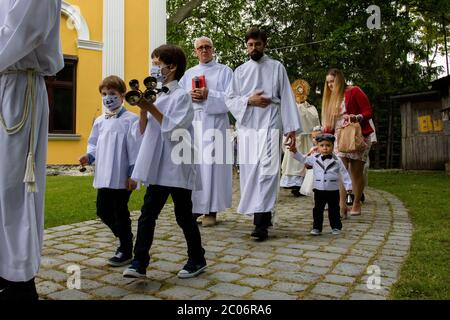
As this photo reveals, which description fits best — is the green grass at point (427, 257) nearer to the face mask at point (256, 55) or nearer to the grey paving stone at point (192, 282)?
the grey paving stone at point (192, 282)

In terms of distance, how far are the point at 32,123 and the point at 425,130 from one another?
782 inches

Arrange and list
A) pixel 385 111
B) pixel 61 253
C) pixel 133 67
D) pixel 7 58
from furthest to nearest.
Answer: pixel 385 111 → pixel 133 67 → pixel 61 253 → pixel 7 58

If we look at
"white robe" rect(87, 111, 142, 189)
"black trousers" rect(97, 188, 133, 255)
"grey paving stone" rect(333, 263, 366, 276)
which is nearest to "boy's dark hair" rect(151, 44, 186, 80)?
"white robe" rect(87, 111, 142, 189)

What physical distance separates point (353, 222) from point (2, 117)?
4440mm

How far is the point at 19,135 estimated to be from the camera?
2.64 metres

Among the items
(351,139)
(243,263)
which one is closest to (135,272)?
(243,263)

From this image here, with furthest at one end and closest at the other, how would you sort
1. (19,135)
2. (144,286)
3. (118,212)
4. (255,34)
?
1. (255,34)
2. (118,212)
3. (144,286)
4. (19,135)

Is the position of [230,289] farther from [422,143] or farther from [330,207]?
[422,143]

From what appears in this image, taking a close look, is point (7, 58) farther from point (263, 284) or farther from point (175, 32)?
point (175, 32)

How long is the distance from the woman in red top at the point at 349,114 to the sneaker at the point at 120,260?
3.79m

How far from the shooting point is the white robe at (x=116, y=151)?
148 inches

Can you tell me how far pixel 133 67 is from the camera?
637 inches

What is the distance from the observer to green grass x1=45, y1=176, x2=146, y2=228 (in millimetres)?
5927
